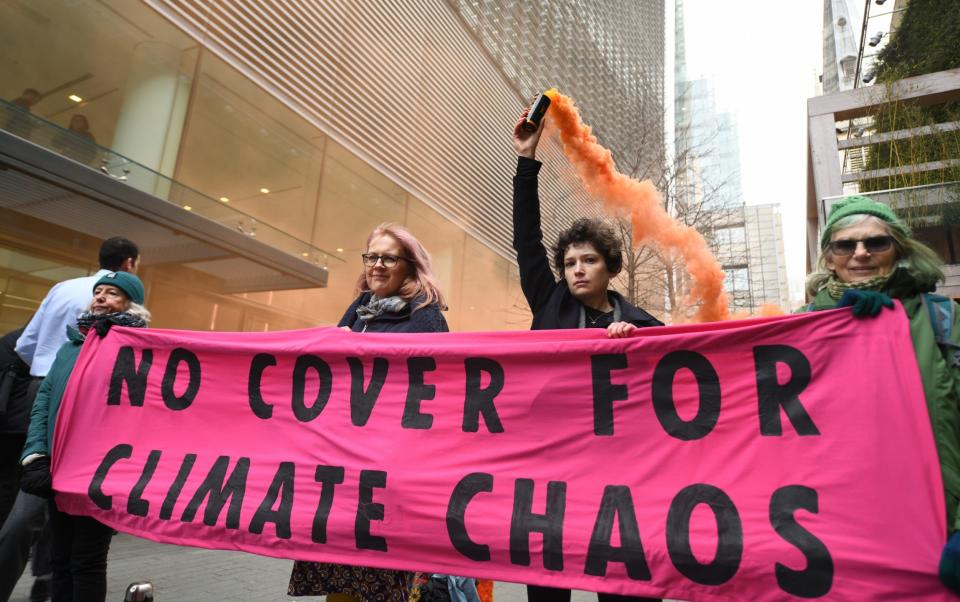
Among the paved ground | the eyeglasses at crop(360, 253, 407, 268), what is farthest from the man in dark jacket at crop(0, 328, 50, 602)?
the eyeglasses at crop(360, 253, 407, 268)

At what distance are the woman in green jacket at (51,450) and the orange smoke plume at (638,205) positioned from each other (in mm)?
4656

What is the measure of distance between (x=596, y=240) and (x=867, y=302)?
46.9 inches

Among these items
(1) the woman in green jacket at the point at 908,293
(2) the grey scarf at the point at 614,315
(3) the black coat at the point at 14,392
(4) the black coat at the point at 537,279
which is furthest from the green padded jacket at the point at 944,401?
(3) the black coat at the point at 14,392

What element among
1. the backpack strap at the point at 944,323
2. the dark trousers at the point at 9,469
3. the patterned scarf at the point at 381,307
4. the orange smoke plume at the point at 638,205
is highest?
the orange smoke plume at the point at 638,205

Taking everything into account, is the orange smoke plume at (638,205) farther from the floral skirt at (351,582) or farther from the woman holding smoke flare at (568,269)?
the floral skirt at (351,582)

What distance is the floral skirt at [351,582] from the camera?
7.79 ft

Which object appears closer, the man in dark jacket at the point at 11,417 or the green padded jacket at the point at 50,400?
the green padded jacket at the point at 50,400


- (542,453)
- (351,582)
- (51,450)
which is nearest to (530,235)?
(542,453)

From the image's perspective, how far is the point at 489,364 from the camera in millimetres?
2602

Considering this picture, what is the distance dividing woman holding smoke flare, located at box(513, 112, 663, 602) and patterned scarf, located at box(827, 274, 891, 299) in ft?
2.38

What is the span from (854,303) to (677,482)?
93cm

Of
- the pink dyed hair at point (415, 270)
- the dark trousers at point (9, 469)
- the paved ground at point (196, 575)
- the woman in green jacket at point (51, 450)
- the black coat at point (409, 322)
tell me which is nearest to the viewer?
the woman in green jacket at point (51, 450)

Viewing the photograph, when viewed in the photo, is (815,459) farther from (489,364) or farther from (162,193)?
(162,193)

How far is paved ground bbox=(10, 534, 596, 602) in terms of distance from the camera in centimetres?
394
